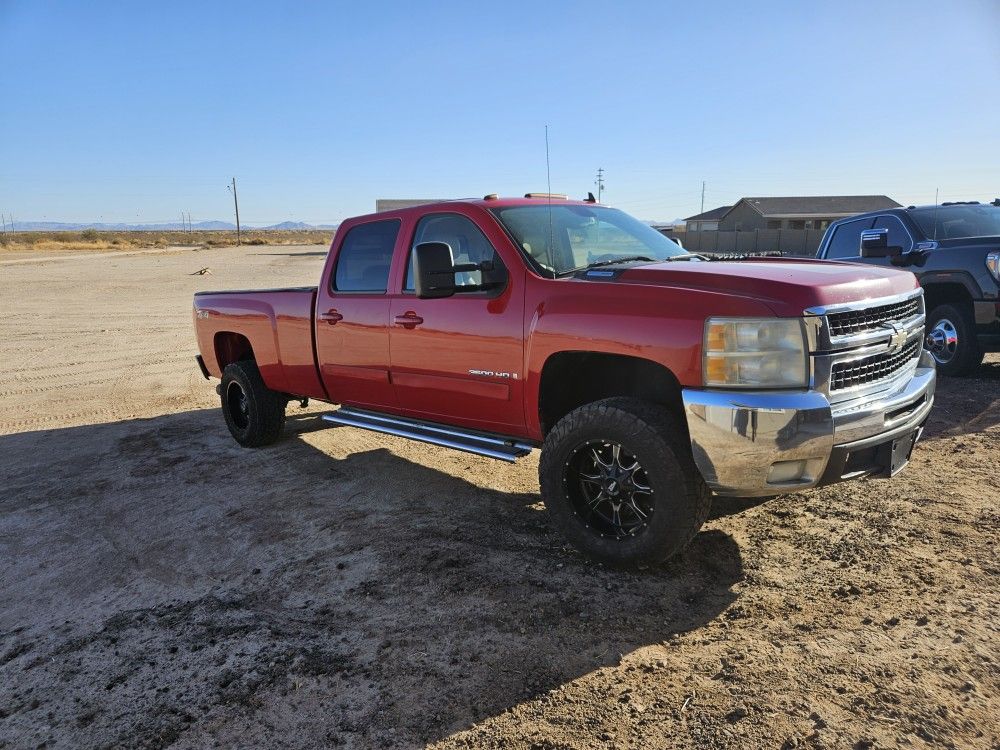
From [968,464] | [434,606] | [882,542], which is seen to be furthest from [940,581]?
[434,606]

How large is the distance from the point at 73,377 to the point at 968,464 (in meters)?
10.2

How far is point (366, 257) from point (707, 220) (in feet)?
234

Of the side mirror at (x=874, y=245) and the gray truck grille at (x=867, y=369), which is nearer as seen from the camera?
the gray truck grille at (x=867, y=369)

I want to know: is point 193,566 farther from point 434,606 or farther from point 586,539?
point 586,539

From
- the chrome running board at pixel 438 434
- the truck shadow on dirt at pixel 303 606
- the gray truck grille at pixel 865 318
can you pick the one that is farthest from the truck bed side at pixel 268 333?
the gray truck grille at pixel 865 318

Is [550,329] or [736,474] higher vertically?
[550,329]

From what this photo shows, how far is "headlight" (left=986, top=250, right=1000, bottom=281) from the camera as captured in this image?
7.46 m

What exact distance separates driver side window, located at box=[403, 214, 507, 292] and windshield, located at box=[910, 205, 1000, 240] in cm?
637

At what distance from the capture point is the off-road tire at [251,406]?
630 centimetres

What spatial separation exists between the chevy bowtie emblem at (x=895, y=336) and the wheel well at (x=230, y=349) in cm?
530

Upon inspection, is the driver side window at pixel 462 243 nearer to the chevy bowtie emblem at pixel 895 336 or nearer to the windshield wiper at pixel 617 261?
the windshield wiper at pixel 617 261

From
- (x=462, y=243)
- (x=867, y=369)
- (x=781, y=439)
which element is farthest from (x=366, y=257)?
(x=867, y=369)

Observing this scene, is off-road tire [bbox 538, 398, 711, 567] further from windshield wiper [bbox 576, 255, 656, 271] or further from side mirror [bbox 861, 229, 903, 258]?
side mirror [bbox 861, 229, 903, 258]

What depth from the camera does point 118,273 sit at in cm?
2977
